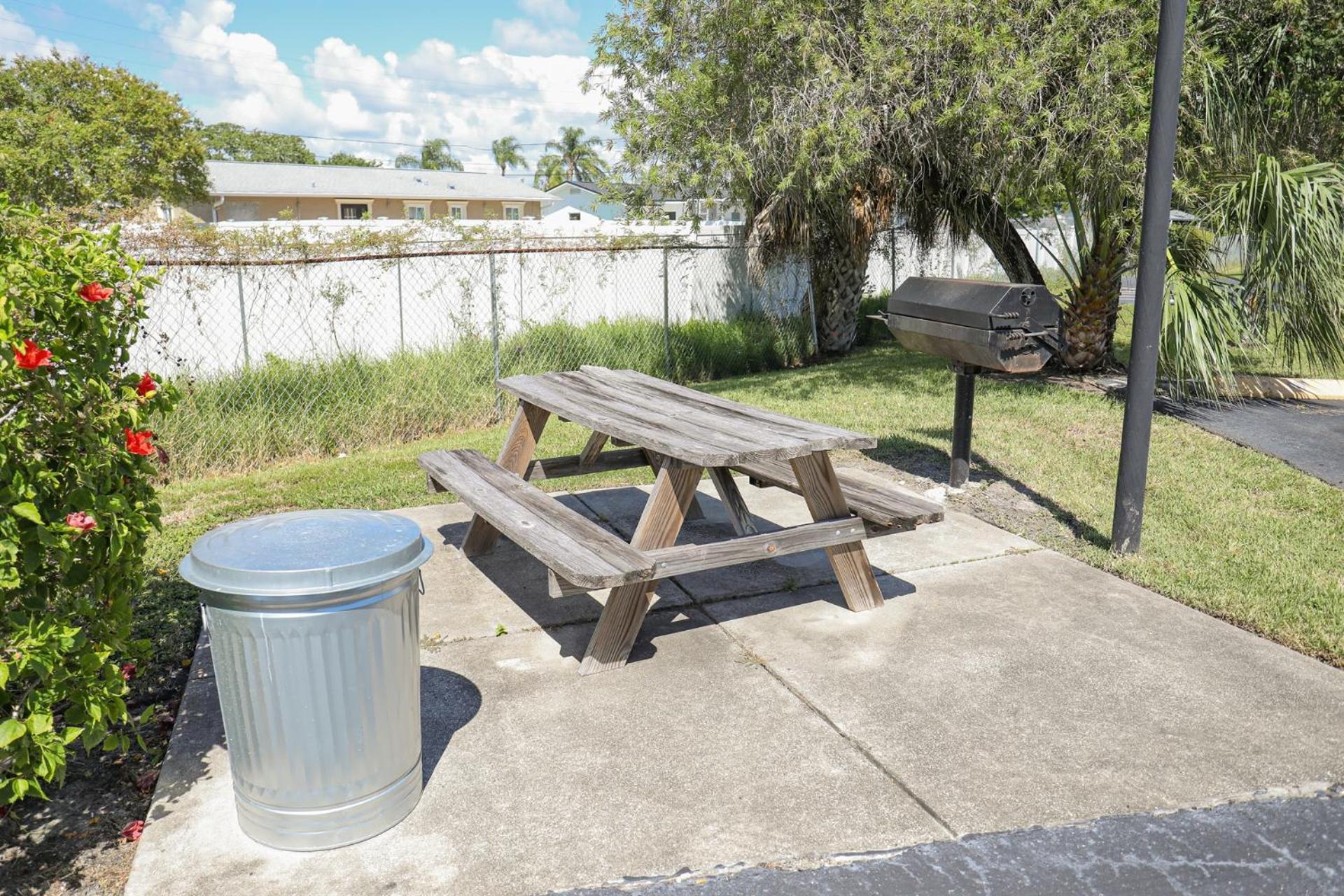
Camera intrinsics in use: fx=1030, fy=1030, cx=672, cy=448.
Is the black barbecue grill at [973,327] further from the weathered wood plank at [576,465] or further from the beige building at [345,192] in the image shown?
the beige building at [345,192]

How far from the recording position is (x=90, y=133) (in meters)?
31.5

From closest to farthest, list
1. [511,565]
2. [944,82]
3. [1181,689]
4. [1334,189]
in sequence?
[1181,689], [511,565], [1334,189], [944,82]

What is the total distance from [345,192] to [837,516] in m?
46.1

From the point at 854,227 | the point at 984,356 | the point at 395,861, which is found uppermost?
the point at 854,227

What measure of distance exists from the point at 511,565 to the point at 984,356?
8.98 ft

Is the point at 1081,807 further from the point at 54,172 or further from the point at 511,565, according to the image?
the point at 54,172

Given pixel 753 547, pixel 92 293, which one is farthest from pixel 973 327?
pixel 92 293

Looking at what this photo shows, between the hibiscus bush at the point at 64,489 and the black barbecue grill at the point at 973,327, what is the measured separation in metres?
4.06

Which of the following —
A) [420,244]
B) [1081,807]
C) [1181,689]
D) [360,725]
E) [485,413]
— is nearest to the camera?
[360,725]

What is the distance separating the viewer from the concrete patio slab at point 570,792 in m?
2.75

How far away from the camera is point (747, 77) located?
9336 millimetres

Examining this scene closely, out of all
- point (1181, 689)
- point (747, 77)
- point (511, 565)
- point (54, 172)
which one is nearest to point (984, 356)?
point (1181, 689)

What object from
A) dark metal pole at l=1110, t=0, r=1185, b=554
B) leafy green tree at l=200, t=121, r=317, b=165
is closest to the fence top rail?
dark metal pole at l=1110, t=0, r=1185, b=554

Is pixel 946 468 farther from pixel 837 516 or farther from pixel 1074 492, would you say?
pixel 837 516
